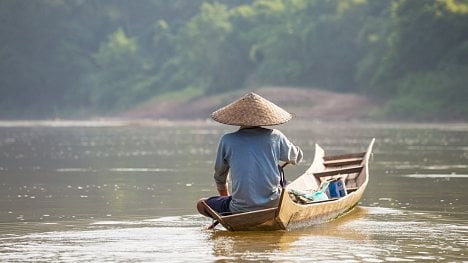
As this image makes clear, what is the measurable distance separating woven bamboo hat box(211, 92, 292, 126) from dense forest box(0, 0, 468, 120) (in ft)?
166

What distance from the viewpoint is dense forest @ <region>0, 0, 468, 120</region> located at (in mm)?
67188

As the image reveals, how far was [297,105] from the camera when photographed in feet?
243

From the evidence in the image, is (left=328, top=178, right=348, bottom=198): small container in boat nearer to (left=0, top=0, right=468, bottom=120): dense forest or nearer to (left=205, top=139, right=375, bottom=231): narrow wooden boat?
(left=205, top=139, right=375, bottom=231): narrow wooden boat

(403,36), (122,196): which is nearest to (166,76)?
(403,36)

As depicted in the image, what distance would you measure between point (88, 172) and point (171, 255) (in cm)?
1331

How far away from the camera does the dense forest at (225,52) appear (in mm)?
67188

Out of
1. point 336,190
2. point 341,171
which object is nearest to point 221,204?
point 336,190

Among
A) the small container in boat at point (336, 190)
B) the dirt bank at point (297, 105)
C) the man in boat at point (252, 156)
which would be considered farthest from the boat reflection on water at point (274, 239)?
the dirt bank at point (297, 105)

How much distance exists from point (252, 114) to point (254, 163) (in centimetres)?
56

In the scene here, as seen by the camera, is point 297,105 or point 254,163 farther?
point 297,105

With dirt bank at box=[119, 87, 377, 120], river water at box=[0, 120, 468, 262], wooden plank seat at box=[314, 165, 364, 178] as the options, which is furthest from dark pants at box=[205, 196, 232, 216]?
dirt bank at box=[119, 87, 377, 120]

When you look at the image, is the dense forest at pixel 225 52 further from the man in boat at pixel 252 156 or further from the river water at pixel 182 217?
the man in boat at pixel 252 156

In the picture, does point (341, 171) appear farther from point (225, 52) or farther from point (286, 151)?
point (225, 52)

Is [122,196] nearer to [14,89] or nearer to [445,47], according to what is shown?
[445,47]
